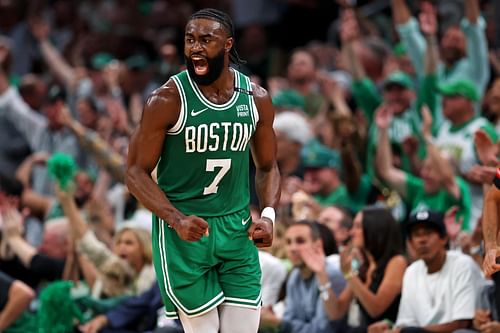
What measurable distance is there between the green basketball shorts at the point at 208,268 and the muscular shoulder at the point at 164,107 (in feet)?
1.70

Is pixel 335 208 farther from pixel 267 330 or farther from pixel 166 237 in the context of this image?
pixel 166 237

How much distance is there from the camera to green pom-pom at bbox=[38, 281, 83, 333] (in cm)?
842

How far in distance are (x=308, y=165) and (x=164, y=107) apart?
413cm

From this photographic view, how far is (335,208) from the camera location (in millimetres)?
8680

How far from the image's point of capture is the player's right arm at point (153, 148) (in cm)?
560

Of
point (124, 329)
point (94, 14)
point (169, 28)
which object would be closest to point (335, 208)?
point (124, 329)

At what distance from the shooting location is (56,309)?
845 centimetres

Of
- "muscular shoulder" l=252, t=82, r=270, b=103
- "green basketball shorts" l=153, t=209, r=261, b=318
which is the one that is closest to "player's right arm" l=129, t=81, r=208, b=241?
"green basketball shorts" l=153, t=209, r=261, b=318

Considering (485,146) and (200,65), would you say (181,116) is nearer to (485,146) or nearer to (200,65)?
(200,65)

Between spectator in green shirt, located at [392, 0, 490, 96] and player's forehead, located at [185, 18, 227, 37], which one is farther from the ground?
spectator in green shirt, located at [392, 0, 490, 96]

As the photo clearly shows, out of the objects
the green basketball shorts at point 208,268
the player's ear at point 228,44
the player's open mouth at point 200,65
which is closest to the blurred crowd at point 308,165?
the green basketball shorts at point 208,268

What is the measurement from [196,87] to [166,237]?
0.74m

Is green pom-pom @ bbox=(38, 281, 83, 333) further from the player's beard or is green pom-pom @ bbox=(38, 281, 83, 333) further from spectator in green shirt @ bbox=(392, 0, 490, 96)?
spectator in green shirt @ bbox=(392, 0, 490, 96)

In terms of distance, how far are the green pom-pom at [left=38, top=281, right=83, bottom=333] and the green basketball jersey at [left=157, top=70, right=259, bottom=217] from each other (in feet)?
9.31
